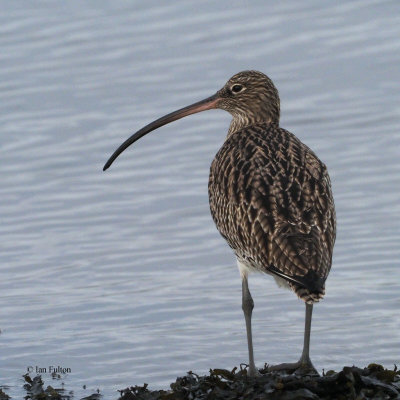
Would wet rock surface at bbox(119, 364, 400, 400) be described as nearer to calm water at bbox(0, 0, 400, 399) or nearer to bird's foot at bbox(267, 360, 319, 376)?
bird's foot at bbox(267, 360, 319, 376)

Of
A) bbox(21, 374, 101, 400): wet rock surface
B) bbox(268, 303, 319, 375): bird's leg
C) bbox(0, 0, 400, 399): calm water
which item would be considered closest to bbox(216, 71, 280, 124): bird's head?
bbox(0, 0, 400, 399): calm water

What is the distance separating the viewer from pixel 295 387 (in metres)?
9.70

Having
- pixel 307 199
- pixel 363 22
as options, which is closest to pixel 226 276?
pixel 307 199

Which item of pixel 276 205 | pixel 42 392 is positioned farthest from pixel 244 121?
pixel 42 392

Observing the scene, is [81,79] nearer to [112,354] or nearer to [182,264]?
[182,264]

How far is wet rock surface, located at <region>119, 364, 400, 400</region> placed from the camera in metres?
9.63

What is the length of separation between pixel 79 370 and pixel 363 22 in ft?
28.6

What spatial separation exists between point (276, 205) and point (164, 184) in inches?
201

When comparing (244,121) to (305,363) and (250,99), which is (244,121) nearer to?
(250,99)

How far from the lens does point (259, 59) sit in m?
18.0

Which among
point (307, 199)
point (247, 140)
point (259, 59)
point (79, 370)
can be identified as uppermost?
point (259, 59)

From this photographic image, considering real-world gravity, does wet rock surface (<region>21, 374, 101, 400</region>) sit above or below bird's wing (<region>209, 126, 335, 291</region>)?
below

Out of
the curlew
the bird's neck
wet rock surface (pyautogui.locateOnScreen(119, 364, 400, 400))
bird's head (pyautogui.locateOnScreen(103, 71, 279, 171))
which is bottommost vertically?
wet rock surface (pyautogui.locateOnScreen(119, 364, 400, 400))

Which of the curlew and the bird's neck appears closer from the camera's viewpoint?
the curlew
